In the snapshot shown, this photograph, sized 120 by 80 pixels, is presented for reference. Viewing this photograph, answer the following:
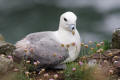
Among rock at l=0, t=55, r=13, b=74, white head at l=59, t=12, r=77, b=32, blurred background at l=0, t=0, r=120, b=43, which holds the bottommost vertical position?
rock at l=0, t=55, r=13, b=74

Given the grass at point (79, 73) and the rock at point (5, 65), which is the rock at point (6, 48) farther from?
the grass at point (79, 73)

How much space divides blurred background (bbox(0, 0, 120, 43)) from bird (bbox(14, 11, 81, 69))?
18.5 ft

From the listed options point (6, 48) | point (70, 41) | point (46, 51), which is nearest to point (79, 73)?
point (46, 51)

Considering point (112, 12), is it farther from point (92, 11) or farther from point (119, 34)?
point (119, 34)

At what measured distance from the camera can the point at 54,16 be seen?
11.4 metres

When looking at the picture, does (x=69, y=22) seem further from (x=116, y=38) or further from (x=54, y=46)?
(x=116, y=38)

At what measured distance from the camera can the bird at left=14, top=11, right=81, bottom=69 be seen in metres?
4.06

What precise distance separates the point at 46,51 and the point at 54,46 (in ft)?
0.41

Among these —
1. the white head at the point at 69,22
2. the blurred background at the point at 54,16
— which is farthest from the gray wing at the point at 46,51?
the blurred background at the point at 54,16

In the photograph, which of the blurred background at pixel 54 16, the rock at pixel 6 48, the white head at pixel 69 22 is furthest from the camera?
the blurred background at pixel 54 16

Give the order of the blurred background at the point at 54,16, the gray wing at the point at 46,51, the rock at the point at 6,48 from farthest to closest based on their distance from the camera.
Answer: the blurred background at the point at 54,16, the rock at the point at 6,48, the gray wing at the point at 46,51

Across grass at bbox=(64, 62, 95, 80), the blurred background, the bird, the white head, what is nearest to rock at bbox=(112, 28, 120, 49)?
the bird

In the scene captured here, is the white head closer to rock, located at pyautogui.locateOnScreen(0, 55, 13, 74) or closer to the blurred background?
rock, located at pyautogui.locateOnScreen(0, 55, 13, 74)

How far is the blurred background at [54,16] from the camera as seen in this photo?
10586mm
